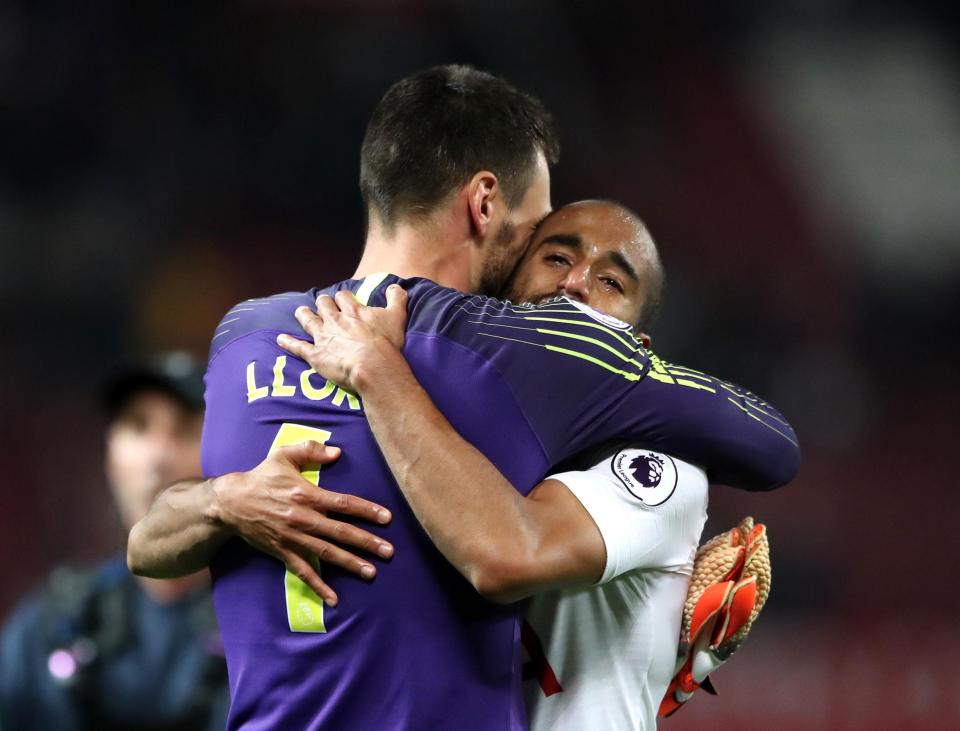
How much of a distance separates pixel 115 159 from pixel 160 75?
0.84 m

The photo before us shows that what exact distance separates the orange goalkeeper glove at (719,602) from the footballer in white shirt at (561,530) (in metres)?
0.04

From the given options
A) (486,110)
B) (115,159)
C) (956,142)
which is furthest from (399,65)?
(486,110)

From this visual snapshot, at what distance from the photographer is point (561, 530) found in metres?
1.98

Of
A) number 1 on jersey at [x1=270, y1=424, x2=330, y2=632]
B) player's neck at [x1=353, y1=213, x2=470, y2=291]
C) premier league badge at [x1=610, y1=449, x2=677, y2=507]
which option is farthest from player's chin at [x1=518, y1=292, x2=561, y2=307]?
number 1 on jersey at [x1=270, y1=424, x2=330, y2=632]

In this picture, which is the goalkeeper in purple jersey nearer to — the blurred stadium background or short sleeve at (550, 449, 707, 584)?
short sleeve at (550, 449, 707, 584)

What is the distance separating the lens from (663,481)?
7.14 feet

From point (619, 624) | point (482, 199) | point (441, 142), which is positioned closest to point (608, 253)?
point (482, 199)

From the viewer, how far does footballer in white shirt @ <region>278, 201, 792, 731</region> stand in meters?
1.93

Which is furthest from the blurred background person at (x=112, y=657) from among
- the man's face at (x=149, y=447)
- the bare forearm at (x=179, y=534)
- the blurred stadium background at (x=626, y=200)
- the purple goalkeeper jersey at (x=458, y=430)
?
the blurred stadium background at (x=626, y=200)

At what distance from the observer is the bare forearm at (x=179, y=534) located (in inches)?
85.9

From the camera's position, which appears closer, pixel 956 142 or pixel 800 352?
pixel 800 352

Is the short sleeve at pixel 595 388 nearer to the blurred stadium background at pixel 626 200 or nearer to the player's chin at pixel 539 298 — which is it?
the player's chin at pixel 539 298

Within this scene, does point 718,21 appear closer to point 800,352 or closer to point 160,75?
point 800,352

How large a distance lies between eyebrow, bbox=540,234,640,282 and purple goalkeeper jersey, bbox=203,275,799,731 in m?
0.45
